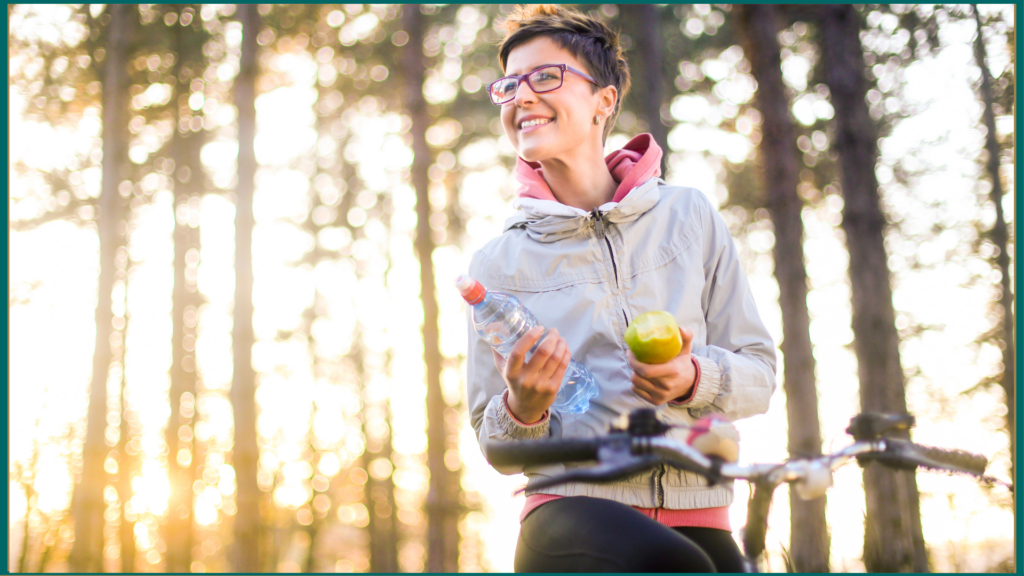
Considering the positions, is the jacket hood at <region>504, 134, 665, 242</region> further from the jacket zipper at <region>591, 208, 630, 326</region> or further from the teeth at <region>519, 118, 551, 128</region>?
the teeth at <region>519, 118, 551, 128</region>

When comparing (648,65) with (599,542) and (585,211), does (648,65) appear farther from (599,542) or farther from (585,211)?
(599,542)

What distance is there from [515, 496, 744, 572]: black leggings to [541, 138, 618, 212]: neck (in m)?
1.09

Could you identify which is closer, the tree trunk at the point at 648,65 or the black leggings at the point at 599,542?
the black leggings at the point at 599,542

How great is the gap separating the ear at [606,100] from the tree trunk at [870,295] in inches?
221

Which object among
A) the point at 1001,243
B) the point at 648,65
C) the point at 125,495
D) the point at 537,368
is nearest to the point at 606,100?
the point at 537,368

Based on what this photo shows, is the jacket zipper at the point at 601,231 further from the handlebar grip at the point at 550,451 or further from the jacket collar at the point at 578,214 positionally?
the handlebar grip at the point at 550,451

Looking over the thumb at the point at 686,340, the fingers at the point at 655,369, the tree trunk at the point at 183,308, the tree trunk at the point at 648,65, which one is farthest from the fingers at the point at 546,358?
the tree trunk at the point at 183,308

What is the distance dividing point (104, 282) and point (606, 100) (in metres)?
9.61

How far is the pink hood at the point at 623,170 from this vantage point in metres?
2.33

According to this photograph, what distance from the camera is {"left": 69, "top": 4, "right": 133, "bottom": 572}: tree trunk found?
9383mm

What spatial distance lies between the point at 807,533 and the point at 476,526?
15.9 m

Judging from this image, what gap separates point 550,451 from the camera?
51.3 inches

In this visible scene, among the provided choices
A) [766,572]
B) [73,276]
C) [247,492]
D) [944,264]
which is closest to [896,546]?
[944,264]

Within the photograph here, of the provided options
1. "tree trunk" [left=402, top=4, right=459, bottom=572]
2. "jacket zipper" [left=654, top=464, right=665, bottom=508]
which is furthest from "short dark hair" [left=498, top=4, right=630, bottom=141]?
"tree trunk" [left=402, top=4, right=459, bottom=572]
